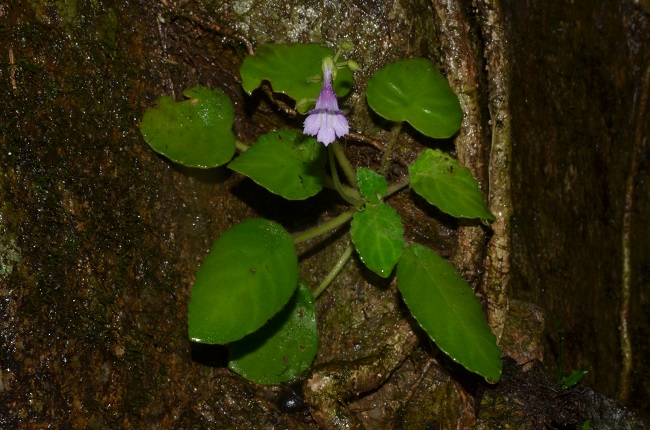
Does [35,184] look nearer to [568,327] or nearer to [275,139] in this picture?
[275,139]

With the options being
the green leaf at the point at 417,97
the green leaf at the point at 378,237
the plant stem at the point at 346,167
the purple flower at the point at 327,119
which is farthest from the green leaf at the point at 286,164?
the purple flower at the point at 327,119

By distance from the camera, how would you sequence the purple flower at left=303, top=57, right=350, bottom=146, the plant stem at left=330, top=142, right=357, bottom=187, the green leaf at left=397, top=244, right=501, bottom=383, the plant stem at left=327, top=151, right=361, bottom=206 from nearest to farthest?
the purple flower at left=303, top=57, right=350, bottom=146 → the green leaf at left=397, top=244, right=501, bottom=383 → the plant stem at left=327, top=151, right=361, bottom=206 → the plant stem at left=330, top=142, right=357, bottom=187

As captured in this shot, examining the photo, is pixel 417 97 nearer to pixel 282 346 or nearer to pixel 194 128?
pixel 194 128

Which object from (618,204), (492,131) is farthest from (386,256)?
(618,204)

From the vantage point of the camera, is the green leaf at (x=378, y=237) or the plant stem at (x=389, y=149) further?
the plant stem at (x=389, y=149)

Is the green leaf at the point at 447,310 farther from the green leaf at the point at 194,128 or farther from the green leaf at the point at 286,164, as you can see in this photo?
the green leaf at the point at 194,128

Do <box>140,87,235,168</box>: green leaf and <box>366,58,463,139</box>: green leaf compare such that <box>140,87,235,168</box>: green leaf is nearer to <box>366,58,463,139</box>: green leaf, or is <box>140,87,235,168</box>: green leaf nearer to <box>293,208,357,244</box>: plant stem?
<box>293,208,357,244</box>: plant stem

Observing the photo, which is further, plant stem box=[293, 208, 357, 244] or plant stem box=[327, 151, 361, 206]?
plant stem box=[293, 208, 357, 244]

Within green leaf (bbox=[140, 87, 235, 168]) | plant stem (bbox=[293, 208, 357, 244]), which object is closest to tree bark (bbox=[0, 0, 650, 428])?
green leaf (bbox=[140, 87, 235, 168])
